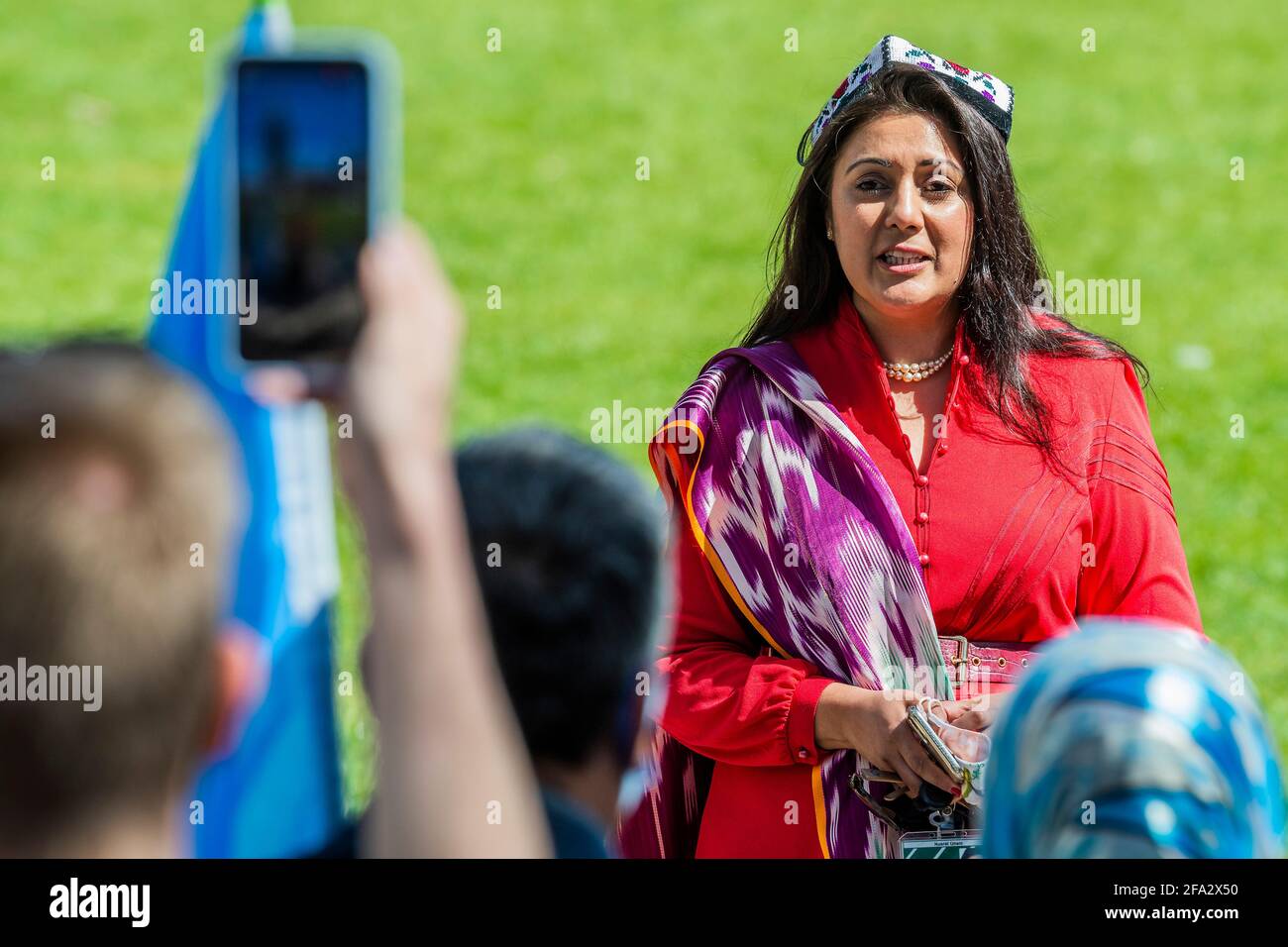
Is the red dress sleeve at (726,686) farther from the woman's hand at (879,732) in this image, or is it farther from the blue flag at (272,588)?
the blue flag at (272,588)

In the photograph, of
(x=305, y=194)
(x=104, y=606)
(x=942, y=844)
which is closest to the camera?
(x=104, y=606)

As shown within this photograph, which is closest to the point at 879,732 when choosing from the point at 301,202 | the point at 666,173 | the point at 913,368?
the point at 913,368

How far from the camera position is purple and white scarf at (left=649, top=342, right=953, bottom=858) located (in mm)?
2754

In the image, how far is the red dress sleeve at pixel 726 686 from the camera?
9.08ft

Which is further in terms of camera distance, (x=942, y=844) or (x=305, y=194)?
(x=942, y=844)

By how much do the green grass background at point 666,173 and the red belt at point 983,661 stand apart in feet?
13.3

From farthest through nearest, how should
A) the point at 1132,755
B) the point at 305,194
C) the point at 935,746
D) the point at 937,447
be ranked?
the point at 937,447
the point at 935,746
the point at 305,194
the point at 1132,755

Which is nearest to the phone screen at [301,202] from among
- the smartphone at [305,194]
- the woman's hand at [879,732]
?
the smartphone at [305,194]

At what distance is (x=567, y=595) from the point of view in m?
1.61

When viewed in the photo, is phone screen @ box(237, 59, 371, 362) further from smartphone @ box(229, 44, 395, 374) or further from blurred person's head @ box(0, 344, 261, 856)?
blurred person's head @ box(0, 344, 261, 856)

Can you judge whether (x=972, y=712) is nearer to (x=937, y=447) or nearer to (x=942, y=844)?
(x=942, y=844)

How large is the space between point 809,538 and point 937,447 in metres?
0.29

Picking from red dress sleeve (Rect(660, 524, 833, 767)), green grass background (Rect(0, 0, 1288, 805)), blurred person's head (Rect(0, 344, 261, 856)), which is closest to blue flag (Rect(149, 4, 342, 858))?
red dress sleeve (Rect(660, 524, 833, 767))
